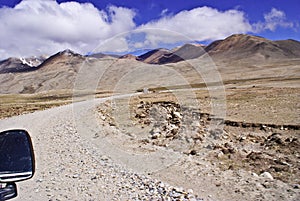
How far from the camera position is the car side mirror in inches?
141

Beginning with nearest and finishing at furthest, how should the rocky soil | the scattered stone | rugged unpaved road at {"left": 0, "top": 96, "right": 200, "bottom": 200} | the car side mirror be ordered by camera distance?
the car side mirror < rugged unpaved road at {"left": 0, "top": 96, "right": 200, "bottom": 200} < the rocky soil < the scattered stone

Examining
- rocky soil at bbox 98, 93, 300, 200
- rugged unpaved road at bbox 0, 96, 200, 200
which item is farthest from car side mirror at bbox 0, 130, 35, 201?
rocky soil at bbox 98, 93, 300, 200

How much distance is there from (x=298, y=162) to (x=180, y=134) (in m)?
6.00

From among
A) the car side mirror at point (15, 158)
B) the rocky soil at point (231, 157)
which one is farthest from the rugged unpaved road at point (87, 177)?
the car side mirror at point (15, 158)

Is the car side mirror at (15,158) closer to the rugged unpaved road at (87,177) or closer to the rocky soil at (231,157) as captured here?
the rugged unpaved road at (87,177)

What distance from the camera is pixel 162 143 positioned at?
1386 cm

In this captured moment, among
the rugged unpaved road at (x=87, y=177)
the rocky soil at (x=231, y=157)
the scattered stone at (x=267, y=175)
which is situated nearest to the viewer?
the rugged unpaved road at (x=87, y=177)

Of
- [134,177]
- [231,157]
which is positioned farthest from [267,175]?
[134,177]

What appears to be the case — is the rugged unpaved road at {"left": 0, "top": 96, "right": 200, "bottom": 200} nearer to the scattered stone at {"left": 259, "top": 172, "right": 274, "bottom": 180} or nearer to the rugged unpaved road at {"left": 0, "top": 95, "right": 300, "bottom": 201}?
the rugged unpaved road at {"left": 0, "top": 95, "right": 300, "bottom": 201}

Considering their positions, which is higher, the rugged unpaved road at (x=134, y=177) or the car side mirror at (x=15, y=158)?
the car side mirror at (x=15, y=158)

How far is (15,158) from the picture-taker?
407 cm

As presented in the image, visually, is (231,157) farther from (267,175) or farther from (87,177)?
(87,177)

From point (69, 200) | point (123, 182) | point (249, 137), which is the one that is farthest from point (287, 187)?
point (249, 137)

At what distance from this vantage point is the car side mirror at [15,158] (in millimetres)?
3578
